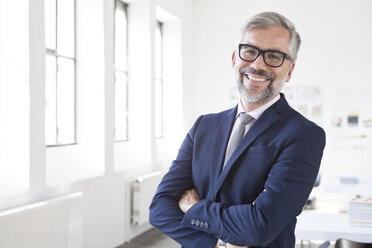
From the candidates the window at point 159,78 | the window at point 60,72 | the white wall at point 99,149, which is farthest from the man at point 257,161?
the window at point 159,78

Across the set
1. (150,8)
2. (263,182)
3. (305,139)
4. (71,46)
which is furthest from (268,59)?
(150,8)

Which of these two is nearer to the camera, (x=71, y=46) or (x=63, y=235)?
(x=63, y=235)

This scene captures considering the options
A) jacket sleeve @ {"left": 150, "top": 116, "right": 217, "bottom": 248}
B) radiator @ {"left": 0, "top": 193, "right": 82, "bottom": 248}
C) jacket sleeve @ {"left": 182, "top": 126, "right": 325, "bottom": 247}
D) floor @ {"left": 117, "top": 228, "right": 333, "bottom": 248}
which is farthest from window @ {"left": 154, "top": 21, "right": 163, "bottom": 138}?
jacket sleeve @ {"left": 182, "top": 126, "right": 325, "bottom": 247}

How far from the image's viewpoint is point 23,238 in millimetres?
3820

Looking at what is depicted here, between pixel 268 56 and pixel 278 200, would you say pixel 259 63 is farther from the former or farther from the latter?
pixel 278 200

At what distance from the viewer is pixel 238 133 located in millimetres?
1777

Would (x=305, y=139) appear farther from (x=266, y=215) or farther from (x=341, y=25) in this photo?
(x=341, y=25)

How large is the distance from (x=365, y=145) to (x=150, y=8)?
14.5ft

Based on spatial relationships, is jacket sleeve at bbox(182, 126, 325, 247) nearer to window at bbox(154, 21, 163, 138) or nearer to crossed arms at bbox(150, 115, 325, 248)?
crossed arms at bbox(150, 115, 325, 248)

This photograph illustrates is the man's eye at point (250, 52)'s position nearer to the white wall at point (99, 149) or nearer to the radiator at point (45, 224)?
the radiator at point (45, 224)

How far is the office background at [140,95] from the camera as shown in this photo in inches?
160

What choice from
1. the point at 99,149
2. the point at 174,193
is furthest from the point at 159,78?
the point at 174,193

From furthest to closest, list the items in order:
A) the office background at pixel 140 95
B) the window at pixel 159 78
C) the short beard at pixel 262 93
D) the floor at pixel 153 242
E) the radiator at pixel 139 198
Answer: the window at pixel 159 78, the radiator at pixel 139 198, the floor at pixel 153 242, the office background at pixel 140 95, the short beard at pixel 262 93

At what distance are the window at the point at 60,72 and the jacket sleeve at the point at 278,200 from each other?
3.81 meters
